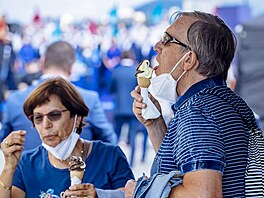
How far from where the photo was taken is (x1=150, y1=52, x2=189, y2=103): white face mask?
6.64ft

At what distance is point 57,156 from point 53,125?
14 cm

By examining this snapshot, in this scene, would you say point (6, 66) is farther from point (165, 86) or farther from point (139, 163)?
point (165, 86)

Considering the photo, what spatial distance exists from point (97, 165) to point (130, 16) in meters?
23.8

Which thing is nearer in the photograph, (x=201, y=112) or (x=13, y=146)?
(x=201, y=112)

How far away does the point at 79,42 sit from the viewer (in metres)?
20.2

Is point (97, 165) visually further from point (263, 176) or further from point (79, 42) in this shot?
point (79, 42)

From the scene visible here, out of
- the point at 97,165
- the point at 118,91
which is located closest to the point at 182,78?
the point at 97,165

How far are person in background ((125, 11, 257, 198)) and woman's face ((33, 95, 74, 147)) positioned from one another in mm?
654

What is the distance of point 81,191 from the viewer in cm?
213

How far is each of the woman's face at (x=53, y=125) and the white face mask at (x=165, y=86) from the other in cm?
64

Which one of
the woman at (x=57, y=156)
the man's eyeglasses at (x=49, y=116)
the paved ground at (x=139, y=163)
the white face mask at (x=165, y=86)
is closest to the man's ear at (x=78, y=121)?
the woman at (x=57, y=156)

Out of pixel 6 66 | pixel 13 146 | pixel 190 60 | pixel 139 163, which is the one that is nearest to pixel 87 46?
pixel 6 66

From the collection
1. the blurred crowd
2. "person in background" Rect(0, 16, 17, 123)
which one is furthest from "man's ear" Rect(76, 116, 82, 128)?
"person in background" Rect(0, 16, 17, 123)

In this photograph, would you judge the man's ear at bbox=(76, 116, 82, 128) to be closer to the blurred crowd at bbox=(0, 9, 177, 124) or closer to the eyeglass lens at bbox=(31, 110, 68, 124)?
the eyeglass lens at bbox=(31, 110, 68, 124)
